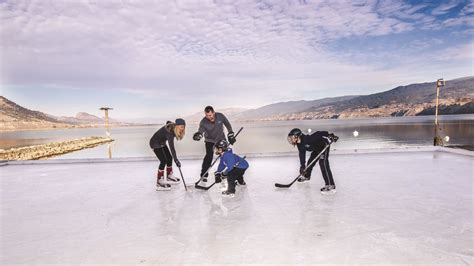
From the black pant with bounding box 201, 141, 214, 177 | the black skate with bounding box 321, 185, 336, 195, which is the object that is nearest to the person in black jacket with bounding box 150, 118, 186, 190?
the black pant with bounding box 201, 141, 214, 177

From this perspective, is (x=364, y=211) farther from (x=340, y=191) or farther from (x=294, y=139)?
(x=294, y=139)

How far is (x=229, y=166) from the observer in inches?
194

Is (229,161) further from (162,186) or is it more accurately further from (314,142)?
(314,142)

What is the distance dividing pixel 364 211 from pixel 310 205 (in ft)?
2.39

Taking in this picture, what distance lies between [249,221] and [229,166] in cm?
161

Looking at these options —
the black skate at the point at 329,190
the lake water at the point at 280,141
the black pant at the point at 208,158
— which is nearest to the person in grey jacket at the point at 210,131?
the black pant at the point at 208,158

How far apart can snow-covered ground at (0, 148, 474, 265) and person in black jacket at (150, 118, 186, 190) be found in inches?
12.0

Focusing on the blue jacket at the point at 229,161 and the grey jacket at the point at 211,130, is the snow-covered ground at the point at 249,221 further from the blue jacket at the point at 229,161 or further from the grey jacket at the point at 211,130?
the grey jacket at the point at 211,130

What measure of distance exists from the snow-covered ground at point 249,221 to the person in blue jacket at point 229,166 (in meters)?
0.21

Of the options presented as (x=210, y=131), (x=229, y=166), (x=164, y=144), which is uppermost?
(x=210, y=131)

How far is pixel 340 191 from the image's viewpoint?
4797mm

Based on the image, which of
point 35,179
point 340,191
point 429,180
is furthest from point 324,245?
point 35,179

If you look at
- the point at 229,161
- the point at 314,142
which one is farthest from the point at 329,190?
the point at 229,161

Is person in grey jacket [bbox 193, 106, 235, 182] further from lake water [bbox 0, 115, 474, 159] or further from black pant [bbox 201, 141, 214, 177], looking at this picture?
lake water [bbox 0, 115, 474, 159]
